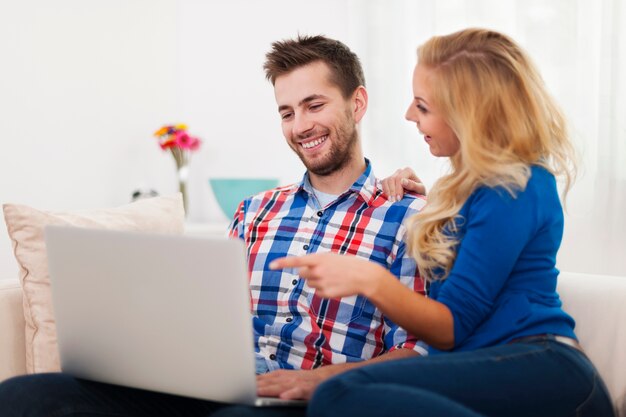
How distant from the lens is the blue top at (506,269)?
1.16 metres

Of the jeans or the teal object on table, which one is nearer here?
the jeans

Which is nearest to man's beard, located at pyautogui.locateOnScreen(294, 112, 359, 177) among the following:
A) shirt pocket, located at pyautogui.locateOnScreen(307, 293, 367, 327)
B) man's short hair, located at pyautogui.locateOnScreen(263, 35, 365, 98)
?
man's short hair, located at pyautogui.locateOnScreen(263, 35, 365, 98)

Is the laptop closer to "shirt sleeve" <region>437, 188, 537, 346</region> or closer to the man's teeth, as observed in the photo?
"shirt sleeve" <region>437, 188, 537, 346</region>

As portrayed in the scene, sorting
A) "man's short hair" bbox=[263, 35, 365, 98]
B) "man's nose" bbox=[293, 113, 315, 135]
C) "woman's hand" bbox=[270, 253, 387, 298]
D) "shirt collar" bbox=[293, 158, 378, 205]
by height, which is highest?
"man's short hair" bbox=[263, 35, 365, 98]

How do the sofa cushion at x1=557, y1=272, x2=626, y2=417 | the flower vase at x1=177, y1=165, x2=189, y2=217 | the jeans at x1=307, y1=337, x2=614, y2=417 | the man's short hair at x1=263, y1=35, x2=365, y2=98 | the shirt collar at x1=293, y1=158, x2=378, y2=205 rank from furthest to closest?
the flower vase at x1=177, y1=165, x2=189, y2=217, the man's short hair at x1=263, y1=35, x2=365, y2=98, the shirt collar at x1=293, y1=158, x2=378, y2=205, the sofa cushion at x1=557, y1=272, x2=626, y2=417, the jeans at x1=307, y1=337, x2=614, y2=417

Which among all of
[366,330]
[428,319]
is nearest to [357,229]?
[366,330]

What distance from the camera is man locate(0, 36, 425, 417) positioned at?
125 centimetres

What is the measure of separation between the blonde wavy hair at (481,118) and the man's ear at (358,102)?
478 millimetres

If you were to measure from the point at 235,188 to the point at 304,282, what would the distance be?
5.46 feet

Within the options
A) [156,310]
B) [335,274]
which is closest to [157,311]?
[156,310]

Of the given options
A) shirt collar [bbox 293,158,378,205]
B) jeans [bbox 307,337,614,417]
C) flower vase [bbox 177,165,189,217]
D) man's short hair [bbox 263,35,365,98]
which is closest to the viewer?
jeans [bbox 307,337,614,417]

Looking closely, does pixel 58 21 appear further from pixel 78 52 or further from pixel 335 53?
pixel 335 53

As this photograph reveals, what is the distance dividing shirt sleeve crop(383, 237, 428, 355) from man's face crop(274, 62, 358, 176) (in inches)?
11.7

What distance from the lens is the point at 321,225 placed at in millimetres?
1635
